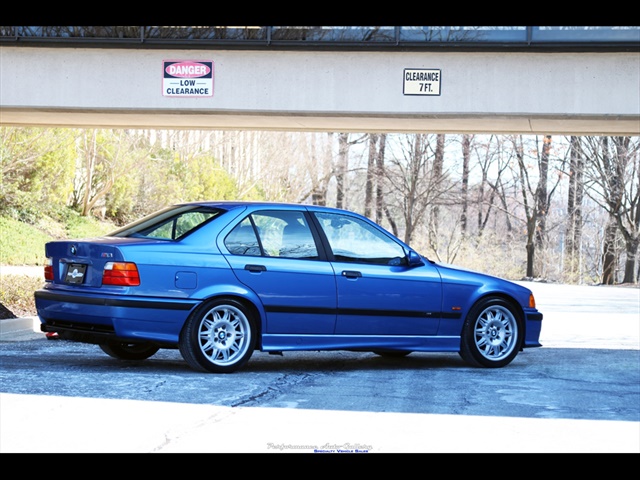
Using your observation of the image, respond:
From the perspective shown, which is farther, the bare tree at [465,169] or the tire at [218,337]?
the bare tree at [465,169]

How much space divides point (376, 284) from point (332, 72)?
15.1 ft

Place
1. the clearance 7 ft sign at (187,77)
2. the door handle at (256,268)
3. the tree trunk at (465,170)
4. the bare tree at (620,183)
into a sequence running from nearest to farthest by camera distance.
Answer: the door handle at (256,268) → the clearance 7 ft sign at (187,77) → the bare tree at (620,183) → the tree trunk at (465,170)

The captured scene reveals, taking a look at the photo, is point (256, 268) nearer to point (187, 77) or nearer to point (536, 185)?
point (187, 77)

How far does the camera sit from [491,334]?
1022 centimetres

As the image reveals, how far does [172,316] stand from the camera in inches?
338

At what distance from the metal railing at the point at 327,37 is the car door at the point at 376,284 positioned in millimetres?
4265

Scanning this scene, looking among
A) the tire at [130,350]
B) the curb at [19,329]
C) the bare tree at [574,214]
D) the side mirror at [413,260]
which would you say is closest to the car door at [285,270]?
the side mirror at [413,260]

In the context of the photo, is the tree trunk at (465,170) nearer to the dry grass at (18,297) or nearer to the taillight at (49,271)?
the dry grass at (18,297)

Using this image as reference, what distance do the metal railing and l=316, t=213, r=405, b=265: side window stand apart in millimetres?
4206

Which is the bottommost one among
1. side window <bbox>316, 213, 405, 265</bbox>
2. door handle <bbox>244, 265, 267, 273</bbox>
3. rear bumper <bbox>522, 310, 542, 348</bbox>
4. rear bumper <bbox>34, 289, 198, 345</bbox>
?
rear bumper <bbox>522, 310, 542, 348</bbox>

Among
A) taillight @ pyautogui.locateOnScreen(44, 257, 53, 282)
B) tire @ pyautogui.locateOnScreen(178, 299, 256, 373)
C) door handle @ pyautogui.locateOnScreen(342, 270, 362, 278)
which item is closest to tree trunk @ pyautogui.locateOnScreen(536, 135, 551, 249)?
door handle @ pyautogui.locateOnScreen(342, 270, 362, 278)

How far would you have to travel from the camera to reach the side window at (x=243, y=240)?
29.6 feet

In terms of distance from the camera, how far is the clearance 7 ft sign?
13.3 m

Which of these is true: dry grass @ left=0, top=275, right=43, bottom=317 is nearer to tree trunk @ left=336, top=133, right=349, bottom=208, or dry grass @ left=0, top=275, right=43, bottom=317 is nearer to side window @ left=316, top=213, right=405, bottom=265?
side window @ left=316, top=213, right=405, bottom=265
